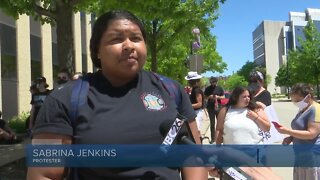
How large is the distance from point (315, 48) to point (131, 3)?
3941 centimetres

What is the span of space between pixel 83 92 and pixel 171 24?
1737 centimetres

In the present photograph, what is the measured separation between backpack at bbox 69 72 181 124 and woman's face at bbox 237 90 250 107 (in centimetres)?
337

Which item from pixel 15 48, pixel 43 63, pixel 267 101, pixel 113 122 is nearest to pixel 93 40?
pixel 113 122

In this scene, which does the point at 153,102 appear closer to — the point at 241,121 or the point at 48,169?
the point at 48,169

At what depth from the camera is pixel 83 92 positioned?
1.93m

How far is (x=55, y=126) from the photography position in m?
1.85

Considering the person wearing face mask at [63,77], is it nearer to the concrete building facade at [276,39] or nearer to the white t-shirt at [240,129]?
the white t-shirt at [240,129]

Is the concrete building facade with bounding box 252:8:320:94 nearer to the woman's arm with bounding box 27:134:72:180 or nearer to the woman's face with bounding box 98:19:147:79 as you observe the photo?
the woman's face with bounding box 98:19:147:79

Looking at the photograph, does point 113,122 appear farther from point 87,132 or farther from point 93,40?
point 93,40

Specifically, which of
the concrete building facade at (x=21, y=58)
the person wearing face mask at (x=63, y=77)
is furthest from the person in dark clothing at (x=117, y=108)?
the concrete building facade at (x=21, y=58)

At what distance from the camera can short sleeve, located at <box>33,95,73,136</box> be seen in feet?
6.07

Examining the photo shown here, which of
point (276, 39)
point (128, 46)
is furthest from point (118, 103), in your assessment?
point (276, 39)

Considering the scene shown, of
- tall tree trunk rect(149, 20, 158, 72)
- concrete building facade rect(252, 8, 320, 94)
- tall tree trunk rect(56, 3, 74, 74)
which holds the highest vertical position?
concrete building facade rect(252, 8, 320, 94)

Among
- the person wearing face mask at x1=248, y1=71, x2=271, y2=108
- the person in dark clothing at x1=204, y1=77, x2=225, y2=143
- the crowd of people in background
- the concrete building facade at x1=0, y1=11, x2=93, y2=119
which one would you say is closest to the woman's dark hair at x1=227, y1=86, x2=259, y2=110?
the person wearing face mask at x1=248, y1=71, x2=271, y2=108
